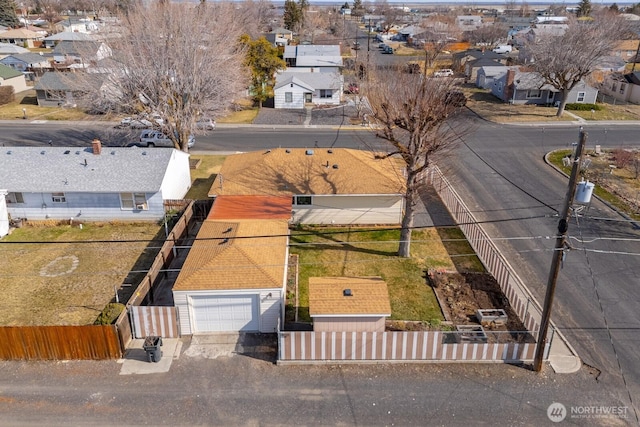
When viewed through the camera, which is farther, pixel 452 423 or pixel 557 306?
pixel 557 306

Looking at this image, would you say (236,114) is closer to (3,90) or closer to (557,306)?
(3,90)

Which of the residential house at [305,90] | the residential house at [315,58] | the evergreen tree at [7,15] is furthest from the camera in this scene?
the evergreen tree at [7,15]

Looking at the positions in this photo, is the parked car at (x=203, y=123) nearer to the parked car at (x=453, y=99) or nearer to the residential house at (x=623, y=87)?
the parked car at (x=453, y=99)

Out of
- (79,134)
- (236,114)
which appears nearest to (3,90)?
(79,134)

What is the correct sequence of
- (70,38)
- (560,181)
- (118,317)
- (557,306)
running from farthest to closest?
(70,38), (560,181), (557,306), (118,317)

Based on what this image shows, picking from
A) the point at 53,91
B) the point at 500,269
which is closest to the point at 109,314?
the point at 500,269

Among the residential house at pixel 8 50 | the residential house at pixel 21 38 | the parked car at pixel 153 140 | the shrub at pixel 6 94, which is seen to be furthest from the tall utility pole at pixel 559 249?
the residential house at pixel 21 38
